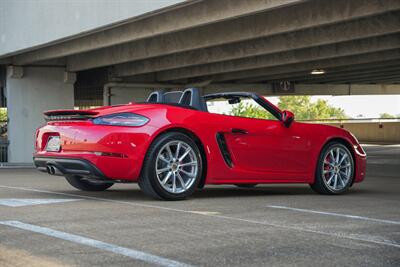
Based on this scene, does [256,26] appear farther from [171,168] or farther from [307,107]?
[307,107]

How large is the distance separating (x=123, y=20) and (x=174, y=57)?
26.2 ft

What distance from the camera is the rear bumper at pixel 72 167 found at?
7109mm

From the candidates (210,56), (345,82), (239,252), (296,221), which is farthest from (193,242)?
(345,82)

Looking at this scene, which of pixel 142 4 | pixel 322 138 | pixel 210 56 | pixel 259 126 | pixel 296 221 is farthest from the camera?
pixel 210 56

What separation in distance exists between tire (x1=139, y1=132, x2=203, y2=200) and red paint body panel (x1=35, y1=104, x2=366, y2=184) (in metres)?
0.10

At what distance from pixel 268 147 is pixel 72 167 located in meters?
2.44

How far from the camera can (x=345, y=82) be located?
1331 inches

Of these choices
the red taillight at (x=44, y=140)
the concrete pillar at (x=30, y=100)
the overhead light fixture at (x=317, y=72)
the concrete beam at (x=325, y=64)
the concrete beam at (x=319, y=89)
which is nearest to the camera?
the red taillight at (x=44, y=140)

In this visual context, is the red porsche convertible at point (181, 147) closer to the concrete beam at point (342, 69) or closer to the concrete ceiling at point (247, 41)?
the concrete ceiling at point (247, 41)

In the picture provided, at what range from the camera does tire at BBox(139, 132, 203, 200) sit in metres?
7.19

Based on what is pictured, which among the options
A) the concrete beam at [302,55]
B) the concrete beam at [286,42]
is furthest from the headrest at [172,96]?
the concrete beam at [302,55]

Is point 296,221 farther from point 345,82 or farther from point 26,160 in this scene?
point 345,82

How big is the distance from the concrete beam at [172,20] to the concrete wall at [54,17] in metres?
0.28

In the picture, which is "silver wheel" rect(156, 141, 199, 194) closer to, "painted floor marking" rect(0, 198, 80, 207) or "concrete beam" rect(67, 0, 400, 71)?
"painted floor marking" rect(0, 198, 80, 207)
